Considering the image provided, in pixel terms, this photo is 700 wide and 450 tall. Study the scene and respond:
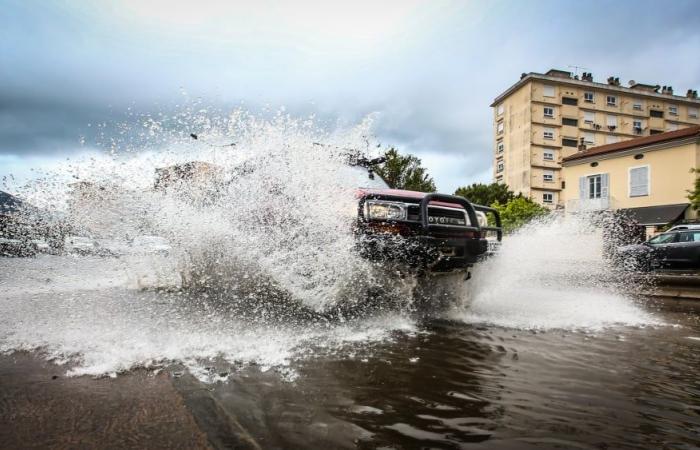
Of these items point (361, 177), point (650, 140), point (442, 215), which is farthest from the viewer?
point (650, 140)

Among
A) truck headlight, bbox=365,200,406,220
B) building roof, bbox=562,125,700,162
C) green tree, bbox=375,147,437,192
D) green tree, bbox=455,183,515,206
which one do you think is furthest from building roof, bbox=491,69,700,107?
truck headlight, bbox=365,200,406,220

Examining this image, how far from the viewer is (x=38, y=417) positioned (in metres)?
1.99

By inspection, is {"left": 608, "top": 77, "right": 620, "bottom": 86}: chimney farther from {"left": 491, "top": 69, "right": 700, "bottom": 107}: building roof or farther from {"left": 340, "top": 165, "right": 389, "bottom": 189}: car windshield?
{"left": 340, "top": 165, "right": 389, "bottom": 189}: car windshield

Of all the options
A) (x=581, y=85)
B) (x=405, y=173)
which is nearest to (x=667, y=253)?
(x=405, y=173)

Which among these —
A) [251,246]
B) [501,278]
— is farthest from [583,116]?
[251,246]

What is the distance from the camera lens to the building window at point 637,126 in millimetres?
49969

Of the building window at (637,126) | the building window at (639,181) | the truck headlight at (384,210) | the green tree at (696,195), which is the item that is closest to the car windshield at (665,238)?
the green tree at (696,195)

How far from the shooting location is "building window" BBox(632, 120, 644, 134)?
164 feet

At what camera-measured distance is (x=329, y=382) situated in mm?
2768

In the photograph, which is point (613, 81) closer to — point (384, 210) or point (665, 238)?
point (665, 238)

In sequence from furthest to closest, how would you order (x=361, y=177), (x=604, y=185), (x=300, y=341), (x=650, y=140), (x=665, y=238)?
1. (x=604, y=185)
2. (x=650, y=140)
3. (x=665, y=238)
4. (x=361, y=177)
5. (x=300, y=341)

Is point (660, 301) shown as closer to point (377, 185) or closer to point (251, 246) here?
point (377, 185)

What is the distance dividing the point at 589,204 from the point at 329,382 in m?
33.2

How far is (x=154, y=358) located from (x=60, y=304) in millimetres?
2880
